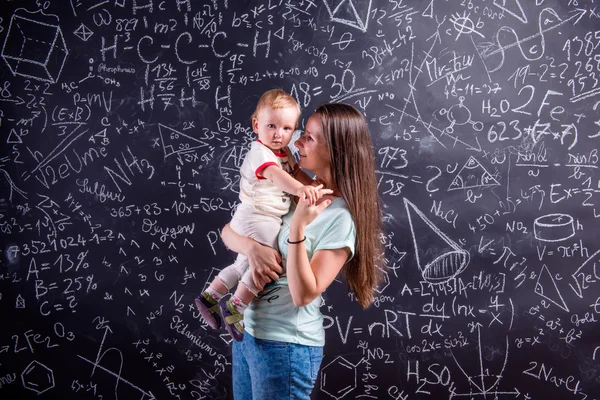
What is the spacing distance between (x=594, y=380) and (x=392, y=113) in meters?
2.02

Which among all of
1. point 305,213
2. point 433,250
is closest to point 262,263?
point 305,213

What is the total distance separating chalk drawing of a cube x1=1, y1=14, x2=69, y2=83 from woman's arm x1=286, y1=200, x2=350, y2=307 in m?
2.22

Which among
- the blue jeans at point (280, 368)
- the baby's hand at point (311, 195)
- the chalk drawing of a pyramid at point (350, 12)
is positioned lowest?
the blue jeans at point (280, 368)

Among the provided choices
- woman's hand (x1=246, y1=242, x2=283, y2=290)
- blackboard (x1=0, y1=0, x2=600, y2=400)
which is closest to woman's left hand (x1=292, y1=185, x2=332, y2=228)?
woman's hand (x1=246, y1=242, x2=283, y2=290)

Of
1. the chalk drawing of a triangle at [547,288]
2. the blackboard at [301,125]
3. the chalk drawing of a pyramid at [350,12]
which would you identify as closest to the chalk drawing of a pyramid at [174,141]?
the blackboard at [301,125]

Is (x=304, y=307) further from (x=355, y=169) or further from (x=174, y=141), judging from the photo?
(x=174, y=141)

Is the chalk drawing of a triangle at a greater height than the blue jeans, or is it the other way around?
the chalk drawing of a triangle

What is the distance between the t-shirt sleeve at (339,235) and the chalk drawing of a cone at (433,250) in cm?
152

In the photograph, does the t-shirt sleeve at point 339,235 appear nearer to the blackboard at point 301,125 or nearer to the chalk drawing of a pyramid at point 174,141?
the blackboard at point 301,125

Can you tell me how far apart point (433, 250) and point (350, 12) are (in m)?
1.48

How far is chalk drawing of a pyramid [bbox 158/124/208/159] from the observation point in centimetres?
305

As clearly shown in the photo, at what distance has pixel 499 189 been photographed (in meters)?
3.07

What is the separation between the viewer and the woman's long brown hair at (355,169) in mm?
1677

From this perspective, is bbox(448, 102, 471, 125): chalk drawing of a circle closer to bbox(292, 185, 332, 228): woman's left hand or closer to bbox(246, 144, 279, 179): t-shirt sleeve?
bbox(246, 144, 279, 179): t-shirt sleeve
